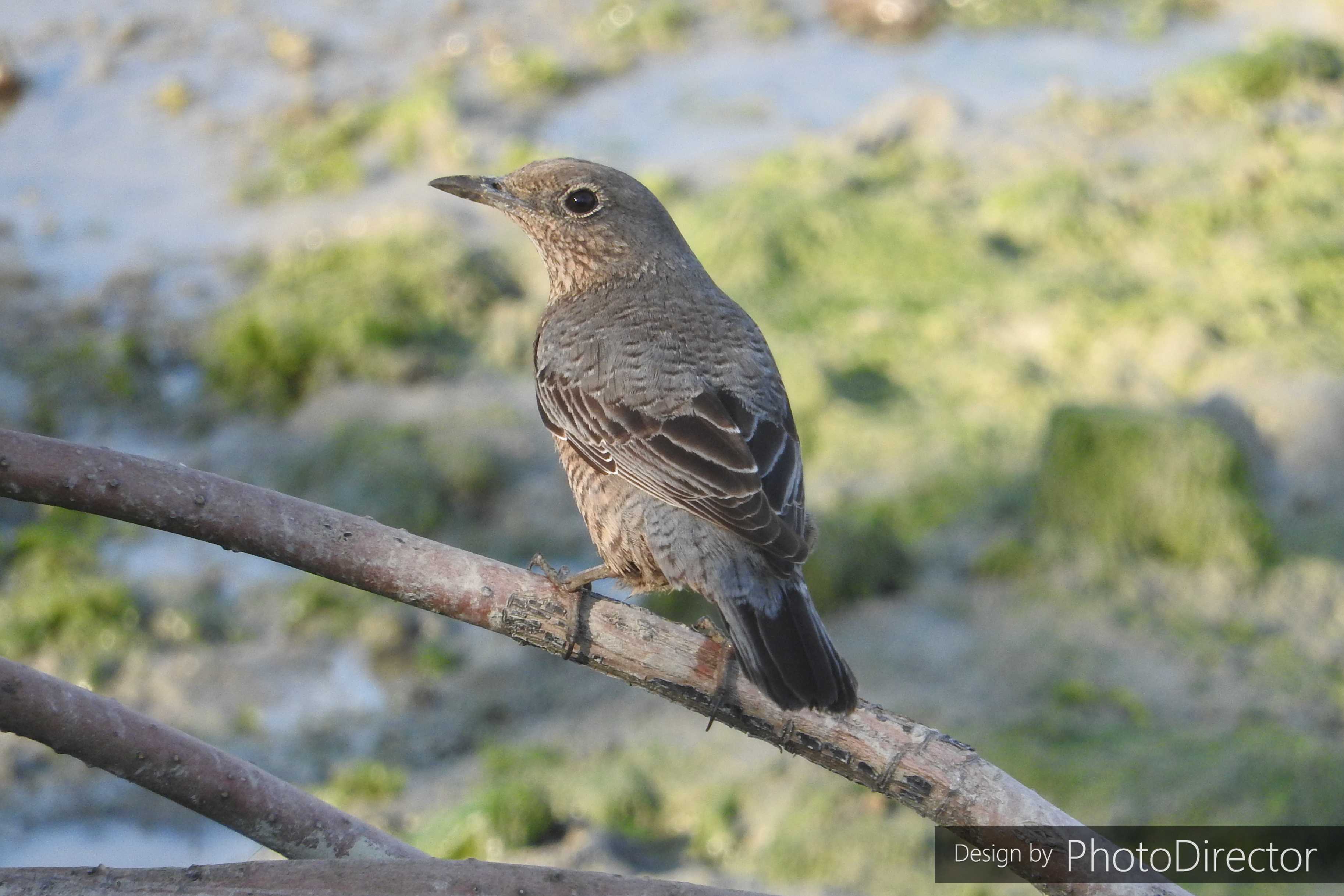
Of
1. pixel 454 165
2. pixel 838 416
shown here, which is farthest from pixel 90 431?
pixel 838 416

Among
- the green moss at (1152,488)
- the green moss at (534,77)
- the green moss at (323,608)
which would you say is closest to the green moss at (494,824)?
the green moss at (323,608)

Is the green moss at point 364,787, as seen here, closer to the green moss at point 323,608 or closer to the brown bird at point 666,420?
the green moss at point 323,608

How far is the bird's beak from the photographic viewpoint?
481cm

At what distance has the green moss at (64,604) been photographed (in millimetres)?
7320

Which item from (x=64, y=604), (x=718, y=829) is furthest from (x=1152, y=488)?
(x=64, y=604)

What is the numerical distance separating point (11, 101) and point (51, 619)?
606 cm

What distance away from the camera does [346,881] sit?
315 cm

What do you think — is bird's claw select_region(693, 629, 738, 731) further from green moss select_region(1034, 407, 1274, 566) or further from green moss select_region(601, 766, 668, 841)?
green moss select_region(1034, 407, 1274, 566)

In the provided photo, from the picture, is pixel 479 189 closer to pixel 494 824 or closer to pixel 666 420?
pixel 666 420

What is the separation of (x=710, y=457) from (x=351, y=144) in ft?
26.6

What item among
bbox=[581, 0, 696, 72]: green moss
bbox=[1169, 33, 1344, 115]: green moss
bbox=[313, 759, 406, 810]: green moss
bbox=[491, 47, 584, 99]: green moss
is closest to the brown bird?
bbox=[313, 759, 406, 810]: green moss

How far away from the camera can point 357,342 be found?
30.7ft

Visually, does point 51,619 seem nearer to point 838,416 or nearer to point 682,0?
point 838,416

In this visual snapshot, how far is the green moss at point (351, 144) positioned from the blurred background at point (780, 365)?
0.12 ft
